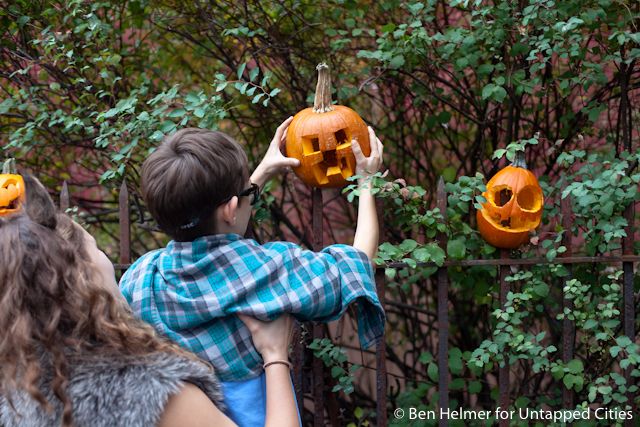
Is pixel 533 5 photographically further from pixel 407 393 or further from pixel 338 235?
pixel 338 235

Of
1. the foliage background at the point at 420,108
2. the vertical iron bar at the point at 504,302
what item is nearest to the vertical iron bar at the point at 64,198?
the foliage background at the point at 420,108

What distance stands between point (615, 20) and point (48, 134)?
2.82 m

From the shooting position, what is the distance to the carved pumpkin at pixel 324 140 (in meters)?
2.48

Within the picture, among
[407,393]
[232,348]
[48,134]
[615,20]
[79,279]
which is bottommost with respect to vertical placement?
[407,393]

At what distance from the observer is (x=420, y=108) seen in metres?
3.91

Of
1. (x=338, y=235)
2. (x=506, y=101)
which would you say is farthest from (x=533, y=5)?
(x=338, y=235)

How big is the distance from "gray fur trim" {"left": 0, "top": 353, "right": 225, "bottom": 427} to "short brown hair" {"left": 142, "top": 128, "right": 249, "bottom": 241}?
0.39 metres

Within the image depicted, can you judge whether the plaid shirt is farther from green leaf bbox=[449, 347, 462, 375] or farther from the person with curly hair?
green leaf bbox=[449, 347, 462, 375]

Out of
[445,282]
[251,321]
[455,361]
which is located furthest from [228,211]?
[455,361]

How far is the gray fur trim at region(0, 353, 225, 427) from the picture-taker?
1533 millimetres

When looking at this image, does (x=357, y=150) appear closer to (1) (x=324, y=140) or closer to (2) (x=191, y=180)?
(1) (x=324, y=140)

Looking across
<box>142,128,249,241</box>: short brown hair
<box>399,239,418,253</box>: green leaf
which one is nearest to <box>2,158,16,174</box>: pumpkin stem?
<box>142,128,249,241</box>: short brown hair

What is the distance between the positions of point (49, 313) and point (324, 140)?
123 cm

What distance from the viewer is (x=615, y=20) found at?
3166 millimetres
